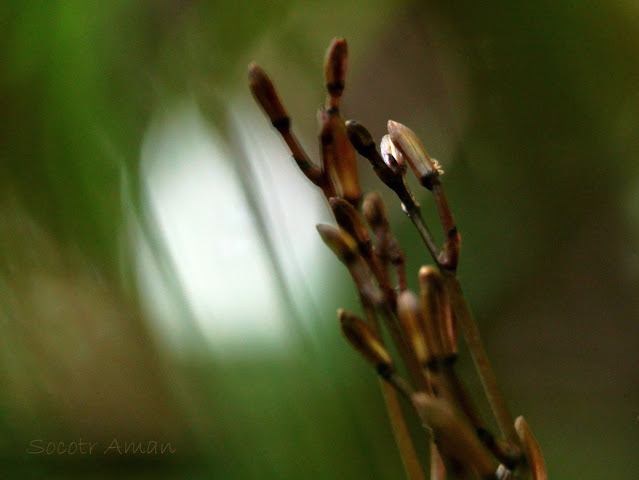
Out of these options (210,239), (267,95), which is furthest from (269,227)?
A: (267,95)

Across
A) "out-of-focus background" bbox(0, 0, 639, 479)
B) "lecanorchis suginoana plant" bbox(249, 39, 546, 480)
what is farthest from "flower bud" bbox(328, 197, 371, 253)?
"out-of-focus background" bbox(0, 0, 639, 479)

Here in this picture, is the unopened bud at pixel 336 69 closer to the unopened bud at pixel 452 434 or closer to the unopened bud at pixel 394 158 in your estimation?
the unopened bud at pixel 394 158

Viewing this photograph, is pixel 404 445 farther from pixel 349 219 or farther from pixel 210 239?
pixel 210 239

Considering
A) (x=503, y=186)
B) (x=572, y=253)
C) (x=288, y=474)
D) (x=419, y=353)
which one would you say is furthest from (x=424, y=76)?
(x=419, y=353)

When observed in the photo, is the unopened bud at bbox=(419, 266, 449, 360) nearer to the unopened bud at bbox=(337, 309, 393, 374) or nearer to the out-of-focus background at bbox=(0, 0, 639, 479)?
the unopened bud at bbox=(337, 309, 393, 374)

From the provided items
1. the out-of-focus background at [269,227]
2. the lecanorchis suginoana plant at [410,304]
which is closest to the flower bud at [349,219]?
the lecanorchis suginoana plant at [410,304]

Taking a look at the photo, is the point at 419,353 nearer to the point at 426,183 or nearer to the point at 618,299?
the point at 426,183
